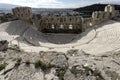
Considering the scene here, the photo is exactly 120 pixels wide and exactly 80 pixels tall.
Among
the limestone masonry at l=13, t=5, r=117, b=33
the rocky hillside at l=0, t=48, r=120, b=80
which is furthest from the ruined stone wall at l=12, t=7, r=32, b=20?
the rocky hillside at l=0, t=48, r=120, b=80

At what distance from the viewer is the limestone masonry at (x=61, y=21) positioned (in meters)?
55.6

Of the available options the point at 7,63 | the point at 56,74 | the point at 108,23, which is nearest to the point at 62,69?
the point at 56,74

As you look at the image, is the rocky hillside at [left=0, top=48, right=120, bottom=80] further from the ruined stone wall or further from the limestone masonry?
the ruined stone wall

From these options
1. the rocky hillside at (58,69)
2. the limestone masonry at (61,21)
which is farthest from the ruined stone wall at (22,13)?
the rocky hillside at (58,69)

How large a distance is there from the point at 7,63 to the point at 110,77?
19.6ft

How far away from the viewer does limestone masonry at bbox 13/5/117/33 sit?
→ 55625mm

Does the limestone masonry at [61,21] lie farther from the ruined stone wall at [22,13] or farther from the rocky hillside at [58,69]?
the rocky hillside at [58,69]

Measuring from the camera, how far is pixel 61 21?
57.4m

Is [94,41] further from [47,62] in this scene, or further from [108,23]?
[47,62]

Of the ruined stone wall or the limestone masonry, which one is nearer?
the limestone masonry

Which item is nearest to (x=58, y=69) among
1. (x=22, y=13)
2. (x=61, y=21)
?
(x=61, y=21)

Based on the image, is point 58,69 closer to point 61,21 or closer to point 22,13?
point 61,21

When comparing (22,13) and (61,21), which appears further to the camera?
(22,13)

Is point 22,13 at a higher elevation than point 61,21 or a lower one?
higher
